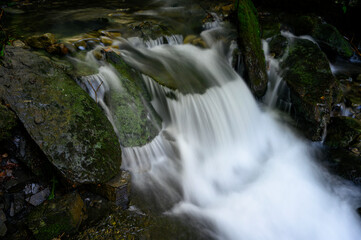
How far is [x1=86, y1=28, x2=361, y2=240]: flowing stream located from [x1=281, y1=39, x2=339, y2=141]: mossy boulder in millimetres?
498

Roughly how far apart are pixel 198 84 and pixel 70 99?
2.93m

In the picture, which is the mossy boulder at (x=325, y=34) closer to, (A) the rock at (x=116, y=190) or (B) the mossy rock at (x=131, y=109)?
(B) the mossy rock at (x=131, y=109)

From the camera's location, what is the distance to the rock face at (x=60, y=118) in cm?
340

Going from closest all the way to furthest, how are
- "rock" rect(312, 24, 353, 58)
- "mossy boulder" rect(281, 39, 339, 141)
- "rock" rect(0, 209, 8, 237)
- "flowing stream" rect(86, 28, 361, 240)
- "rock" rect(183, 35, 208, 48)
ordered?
"rock" rect(0, 209, 8, 237) < "flowing stream" rect(86, 28, 361, 240) < "mossy boulder" rect(281, 39, 339, 141) < "rock" rect(183, 35, 208, 48) < "rock" rect(312, 24, 353, 58)

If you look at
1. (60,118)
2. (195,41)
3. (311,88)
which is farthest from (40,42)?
(311,88)

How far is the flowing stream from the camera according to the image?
13.8 feet

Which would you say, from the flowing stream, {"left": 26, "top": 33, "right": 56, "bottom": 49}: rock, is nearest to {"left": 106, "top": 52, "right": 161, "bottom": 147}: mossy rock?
the flowing stream

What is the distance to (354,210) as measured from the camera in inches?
177

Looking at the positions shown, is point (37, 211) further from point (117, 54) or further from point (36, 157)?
point (117, 54)

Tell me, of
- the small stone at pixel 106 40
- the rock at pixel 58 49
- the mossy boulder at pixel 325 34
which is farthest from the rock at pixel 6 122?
the mossy boulder at pixel 325 34

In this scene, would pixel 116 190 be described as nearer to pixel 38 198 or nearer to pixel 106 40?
pixel 38 198

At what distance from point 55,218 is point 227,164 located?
3355 millimetres

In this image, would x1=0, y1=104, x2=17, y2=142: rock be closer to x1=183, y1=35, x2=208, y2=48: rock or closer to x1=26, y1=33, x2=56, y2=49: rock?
x1=26, y1=33, x2=56, y2=49: rock

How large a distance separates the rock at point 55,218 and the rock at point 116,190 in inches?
14.9
